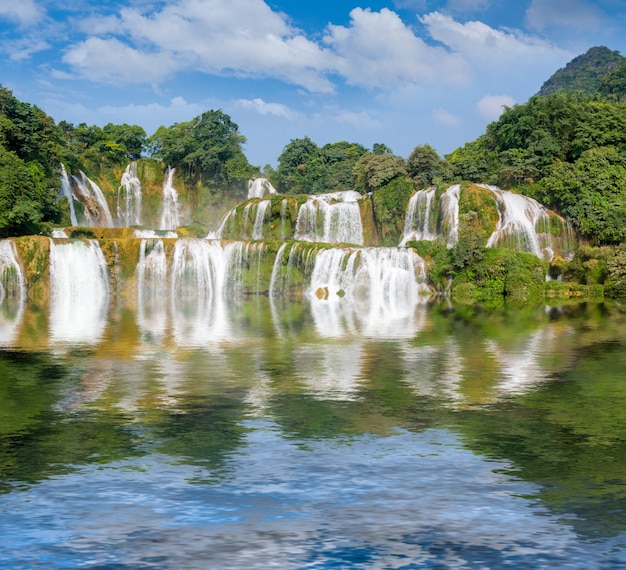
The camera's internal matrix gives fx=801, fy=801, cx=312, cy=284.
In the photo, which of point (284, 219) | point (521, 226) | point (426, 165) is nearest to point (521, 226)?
point (521, 226)

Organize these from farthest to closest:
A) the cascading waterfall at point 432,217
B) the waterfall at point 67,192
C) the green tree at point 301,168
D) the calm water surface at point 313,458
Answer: the green tree at point 301,168 < the waterfall at point 67,192 < the cascading waterfall at point 432,217 < the calm water surface at point 313,458

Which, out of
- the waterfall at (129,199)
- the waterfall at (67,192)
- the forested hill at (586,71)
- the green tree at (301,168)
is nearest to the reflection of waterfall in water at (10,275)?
the waterfall at (67,192)

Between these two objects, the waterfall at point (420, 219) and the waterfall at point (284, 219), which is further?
the waterfall at point (284, 219)

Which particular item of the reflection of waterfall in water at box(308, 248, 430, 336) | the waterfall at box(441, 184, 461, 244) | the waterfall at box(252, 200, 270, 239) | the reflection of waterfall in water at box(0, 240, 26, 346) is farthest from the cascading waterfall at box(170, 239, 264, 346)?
the waterfall at box(441, 184, 461, 244)

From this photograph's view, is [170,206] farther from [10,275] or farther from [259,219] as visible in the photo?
[10,275]

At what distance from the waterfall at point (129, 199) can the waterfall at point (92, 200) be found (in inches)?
98.9

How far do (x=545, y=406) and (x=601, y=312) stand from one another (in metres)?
24.0

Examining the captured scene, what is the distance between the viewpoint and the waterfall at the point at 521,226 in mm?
56750

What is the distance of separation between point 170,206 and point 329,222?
23.0 metres

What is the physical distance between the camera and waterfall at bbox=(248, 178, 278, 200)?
78812 millimetres

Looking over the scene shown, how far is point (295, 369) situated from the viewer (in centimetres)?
1836

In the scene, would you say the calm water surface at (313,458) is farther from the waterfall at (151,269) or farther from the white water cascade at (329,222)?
the white water cascade at (329,222)

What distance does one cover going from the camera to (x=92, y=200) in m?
70.2

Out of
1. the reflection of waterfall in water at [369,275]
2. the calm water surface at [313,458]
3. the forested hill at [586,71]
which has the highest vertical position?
the forested hill at [586,71]
